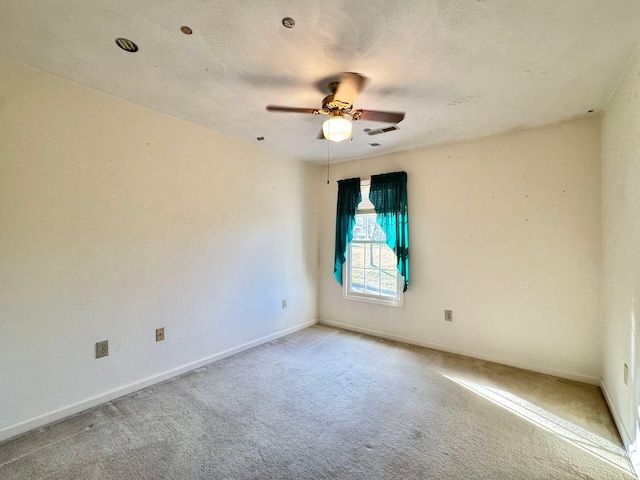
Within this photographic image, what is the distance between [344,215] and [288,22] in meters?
2.82

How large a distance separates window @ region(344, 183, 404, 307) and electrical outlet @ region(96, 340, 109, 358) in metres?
2.80

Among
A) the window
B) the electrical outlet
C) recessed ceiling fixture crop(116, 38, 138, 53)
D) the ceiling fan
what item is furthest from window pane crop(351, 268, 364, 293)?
recessed ceiling fixture crop(116, 38, 138, 53)

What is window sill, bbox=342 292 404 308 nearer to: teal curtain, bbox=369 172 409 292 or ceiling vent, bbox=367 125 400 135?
teal curtain, bbox=369 172 409 292

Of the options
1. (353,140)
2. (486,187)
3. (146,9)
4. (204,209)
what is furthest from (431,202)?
(146,9)

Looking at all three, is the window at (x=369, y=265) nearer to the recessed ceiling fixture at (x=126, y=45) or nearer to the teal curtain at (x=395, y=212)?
the teal curtain at (x=395, y=212)

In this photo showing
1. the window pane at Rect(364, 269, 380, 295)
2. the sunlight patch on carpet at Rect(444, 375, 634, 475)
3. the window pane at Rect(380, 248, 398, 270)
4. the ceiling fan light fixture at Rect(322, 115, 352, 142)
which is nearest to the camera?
the sunlight patch on carpet at Rect(444, 375, 634, 475)

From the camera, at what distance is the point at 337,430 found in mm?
2012

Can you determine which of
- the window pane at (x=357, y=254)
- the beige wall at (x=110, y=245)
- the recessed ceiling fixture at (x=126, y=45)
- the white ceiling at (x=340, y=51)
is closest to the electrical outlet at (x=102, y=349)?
the beige wall at (x=110, y=245)

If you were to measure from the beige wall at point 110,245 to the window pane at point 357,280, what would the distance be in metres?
1.34

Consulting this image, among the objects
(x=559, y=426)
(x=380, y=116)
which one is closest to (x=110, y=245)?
(x=380, y=116)

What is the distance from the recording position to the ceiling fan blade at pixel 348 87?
2025 mm

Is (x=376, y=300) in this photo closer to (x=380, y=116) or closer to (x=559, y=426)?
(x=559, y=426)

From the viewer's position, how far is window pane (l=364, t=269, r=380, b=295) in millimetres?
4039

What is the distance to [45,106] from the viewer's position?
2.08m
